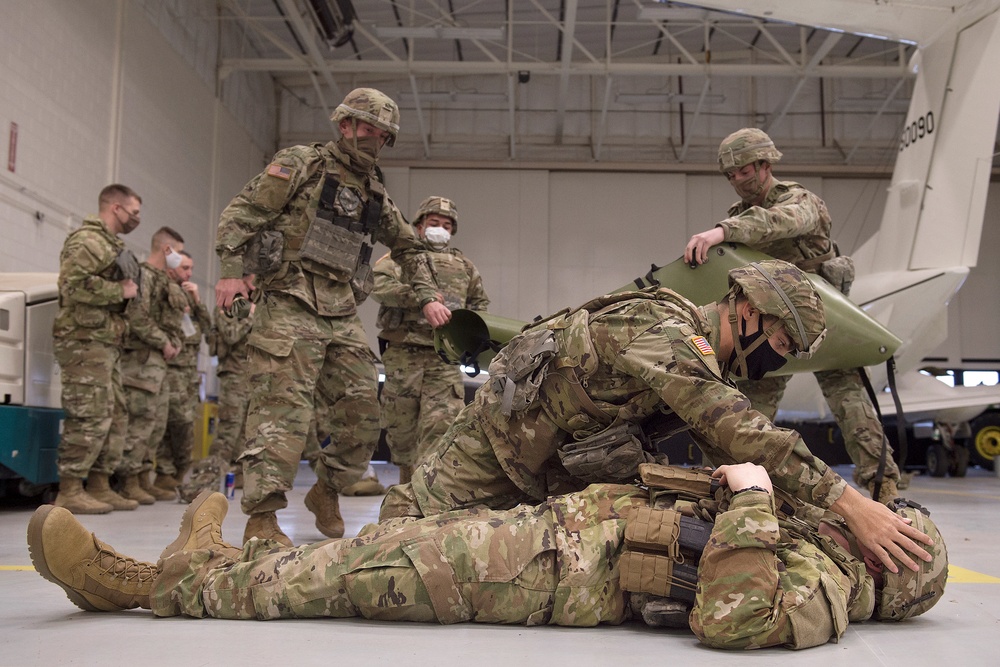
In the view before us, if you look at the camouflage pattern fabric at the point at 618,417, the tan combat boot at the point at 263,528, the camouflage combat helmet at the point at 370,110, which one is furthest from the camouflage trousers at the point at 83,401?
→ the camouflage pattern fabric at the point at 618,417

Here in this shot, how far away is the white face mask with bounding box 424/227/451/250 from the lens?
541cm

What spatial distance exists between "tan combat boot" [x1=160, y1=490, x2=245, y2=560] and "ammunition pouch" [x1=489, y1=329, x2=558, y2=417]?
861mm

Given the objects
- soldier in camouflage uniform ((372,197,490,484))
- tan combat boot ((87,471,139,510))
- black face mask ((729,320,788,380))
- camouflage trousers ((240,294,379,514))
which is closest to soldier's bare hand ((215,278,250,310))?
camouflage trousers ((240,294,379,514))

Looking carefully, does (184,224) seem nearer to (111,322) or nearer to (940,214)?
(111,322)

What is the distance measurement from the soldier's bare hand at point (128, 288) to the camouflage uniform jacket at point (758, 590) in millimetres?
4368

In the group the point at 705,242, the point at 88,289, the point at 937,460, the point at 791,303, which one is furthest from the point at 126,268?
the point at 937,460

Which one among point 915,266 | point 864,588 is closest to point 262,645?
point 864,588

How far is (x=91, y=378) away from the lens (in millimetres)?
5172

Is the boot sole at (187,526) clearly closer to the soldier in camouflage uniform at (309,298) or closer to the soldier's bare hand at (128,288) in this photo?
the soldier in camouflage uniform at (309,298)

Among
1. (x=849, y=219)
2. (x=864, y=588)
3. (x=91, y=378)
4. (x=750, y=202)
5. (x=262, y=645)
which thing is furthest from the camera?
Answer: (x=849, y=219)

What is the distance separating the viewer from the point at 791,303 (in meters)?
2.39

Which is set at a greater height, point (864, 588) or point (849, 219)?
point (849, 219)

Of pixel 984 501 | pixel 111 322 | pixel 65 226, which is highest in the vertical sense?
pixel 65 226

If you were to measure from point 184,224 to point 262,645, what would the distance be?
37.0 ft
